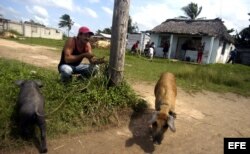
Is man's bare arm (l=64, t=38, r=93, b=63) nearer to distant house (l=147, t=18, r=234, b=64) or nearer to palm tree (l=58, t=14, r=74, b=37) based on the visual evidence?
distant house (l=147, t=18, r=234, b=64)

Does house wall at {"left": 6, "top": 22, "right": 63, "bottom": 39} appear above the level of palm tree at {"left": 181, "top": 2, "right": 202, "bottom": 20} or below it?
below

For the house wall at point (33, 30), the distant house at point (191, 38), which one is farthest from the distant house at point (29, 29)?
the distant house at point (191, 38)

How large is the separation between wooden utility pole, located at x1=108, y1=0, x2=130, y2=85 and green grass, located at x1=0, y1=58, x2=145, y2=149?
214 millimetres

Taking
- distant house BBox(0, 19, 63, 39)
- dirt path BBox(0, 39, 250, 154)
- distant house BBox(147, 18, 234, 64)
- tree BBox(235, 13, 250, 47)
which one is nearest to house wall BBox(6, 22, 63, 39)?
distant house BBox(0, 19, 63, 39)

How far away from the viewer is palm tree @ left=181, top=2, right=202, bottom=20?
119 feet

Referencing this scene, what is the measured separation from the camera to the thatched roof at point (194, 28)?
883 inches

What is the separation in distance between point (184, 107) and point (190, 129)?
137cm

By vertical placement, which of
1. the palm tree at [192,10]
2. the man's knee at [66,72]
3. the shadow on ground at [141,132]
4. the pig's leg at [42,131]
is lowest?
the shadow on ground at [141,132]

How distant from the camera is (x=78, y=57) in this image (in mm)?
5402

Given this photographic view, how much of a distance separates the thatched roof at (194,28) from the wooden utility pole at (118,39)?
1772 cm

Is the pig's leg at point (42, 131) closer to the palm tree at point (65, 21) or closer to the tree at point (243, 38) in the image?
the tree at point (243, 38)

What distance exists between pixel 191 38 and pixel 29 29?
33.0 m

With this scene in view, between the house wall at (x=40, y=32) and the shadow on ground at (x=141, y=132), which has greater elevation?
the house wall at (x=40, y=32)

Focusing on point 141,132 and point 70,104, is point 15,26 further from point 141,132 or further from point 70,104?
point 141,132
